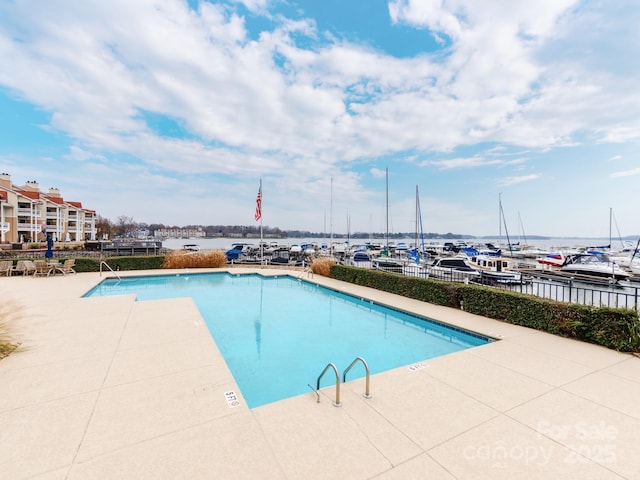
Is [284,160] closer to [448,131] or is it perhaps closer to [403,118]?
[403,118]

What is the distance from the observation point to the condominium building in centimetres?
3366

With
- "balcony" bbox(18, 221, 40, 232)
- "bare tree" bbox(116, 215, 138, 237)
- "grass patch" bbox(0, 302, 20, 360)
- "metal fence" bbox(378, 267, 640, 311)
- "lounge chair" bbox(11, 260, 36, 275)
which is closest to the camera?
"grass patch" bbox(0, 302, 20, 360)

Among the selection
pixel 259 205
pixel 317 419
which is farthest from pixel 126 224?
pixel 317 419

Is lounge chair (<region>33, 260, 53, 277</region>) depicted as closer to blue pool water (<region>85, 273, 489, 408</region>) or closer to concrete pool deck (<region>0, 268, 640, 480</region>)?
blue pool water (<region>85, 273, 489, 408</region>)

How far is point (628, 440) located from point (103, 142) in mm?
24838

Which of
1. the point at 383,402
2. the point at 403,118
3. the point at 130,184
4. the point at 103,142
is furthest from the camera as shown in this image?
the point at 130,184

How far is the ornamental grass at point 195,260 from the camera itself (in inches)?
669

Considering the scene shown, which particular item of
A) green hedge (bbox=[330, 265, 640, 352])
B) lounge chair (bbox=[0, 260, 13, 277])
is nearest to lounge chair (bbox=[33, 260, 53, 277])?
lounge chair (bbox=[0, 260, 13, 277])

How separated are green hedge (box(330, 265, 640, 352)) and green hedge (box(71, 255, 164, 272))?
14278mm

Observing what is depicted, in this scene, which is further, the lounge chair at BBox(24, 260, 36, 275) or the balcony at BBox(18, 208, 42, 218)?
the balcony at BBox(18, 208, 42, 218)

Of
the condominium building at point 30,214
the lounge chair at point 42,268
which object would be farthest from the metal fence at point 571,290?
the condominium building at point 30,214

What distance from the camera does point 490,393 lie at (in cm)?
377

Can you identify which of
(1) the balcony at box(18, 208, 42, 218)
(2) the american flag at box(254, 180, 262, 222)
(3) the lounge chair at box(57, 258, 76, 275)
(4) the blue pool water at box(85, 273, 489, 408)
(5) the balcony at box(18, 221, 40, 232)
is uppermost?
(1) the balcony at box(18, 208, 42, 218)

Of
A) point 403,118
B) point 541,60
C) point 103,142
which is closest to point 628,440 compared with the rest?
point 541,60
